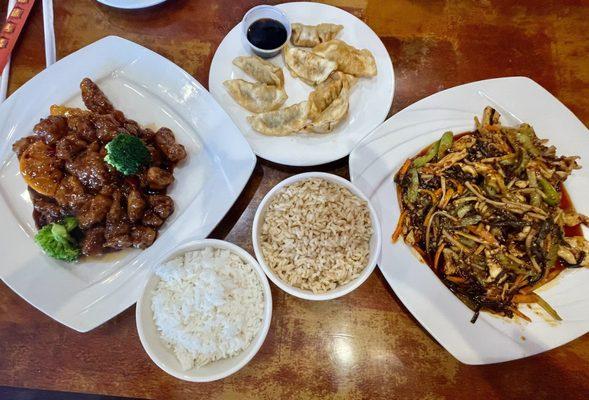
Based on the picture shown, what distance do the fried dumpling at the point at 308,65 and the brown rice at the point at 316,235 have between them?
799 millimetres

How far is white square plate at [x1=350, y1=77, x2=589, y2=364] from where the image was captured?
2234mm

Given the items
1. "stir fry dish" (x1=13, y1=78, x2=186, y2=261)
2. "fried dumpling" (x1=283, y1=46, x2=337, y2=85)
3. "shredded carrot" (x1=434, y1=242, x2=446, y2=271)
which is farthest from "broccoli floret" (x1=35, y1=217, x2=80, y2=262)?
"shredded carrot" (x1=434, y1=242, x2=446, y2=271)

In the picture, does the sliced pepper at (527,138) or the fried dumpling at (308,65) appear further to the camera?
the fried dumpling at (308,65)

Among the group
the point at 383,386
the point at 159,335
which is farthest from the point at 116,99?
the point at 383,386

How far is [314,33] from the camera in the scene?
2.78 meters

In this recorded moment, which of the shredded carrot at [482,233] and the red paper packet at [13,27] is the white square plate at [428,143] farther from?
the red paper packet at [13,27]

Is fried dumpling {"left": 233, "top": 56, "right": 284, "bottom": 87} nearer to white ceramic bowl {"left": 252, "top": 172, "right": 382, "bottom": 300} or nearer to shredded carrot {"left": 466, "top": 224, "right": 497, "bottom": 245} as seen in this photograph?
white ceramic bowl {"left": 252, "top": 172, "right": 382, "bottom": 300}

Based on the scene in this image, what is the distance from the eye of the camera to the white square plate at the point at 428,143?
223cm

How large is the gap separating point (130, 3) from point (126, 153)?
1.28 meters

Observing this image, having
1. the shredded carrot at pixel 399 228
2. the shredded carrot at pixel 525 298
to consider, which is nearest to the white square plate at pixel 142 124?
the shredded carrot at pixel 399 228

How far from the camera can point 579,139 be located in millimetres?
2531

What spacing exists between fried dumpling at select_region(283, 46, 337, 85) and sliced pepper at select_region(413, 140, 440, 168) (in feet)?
2.66

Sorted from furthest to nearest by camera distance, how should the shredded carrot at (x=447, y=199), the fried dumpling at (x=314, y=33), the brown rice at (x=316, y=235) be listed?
1. the fried dumpling at (x=314, y=33)
2. the shredded carrot at (x=447, y=199)
3. the brown rice at (x=316, y=235)

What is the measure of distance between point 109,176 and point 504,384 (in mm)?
2619
